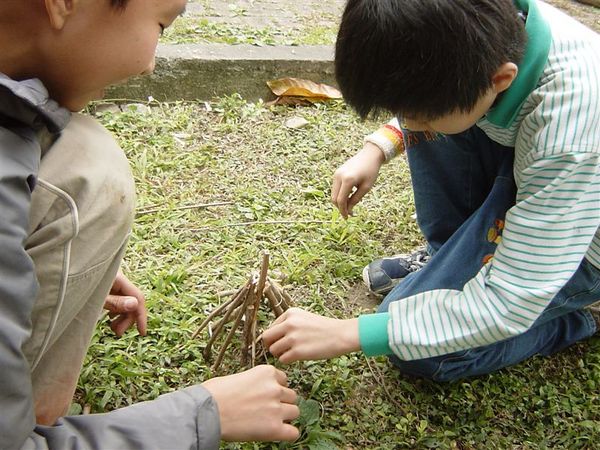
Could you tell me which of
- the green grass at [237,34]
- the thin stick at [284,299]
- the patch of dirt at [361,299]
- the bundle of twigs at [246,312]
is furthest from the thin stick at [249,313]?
the green grass at [237,34]

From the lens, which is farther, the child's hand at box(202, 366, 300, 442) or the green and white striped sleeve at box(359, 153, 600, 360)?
the green and white striped sleeve at box(359, 153, 600, 360)

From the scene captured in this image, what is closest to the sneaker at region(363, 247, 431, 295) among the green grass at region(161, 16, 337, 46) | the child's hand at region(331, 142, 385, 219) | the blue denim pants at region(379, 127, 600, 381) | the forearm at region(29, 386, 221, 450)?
the blue denim pants at region(379, 127, 600, 381)

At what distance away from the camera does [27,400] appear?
96 cm

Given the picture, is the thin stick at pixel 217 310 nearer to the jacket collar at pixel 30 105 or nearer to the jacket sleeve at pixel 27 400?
the jacket sleeve at pixel 27 400

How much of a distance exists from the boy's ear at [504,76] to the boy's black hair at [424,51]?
0.05ft

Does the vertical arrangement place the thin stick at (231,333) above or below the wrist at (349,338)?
below

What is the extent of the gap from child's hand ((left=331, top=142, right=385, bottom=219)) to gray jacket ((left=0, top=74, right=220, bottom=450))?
32.8 inches

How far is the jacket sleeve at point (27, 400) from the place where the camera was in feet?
2.91

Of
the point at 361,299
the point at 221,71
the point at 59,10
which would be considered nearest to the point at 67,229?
the point at 59,10

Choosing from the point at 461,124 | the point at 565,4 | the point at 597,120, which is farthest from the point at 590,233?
the point at 565,4

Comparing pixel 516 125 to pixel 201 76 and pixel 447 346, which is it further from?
pixel 201 76

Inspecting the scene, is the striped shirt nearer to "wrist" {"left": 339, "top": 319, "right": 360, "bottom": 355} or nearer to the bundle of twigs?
"wrist" {"left": 339, "top": 319, "right": 360, "bottom": 355}

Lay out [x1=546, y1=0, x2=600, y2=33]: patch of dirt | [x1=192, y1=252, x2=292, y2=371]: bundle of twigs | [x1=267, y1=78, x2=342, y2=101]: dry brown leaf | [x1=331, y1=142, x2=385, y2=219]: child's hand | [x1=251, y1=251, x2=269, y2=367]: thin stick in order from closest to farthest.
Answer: [x1=251, y1=251, x2=269, y2=367]: thin stick, [x1=192, y1=252, x2=292, y2=371]: bundle of twigs, [x1=331, y1=142, x2=385, y2=219]: child's hand, [x1=267, y1=78, x2=342, y2=101]: dry brown leaf, [x1=546, y1=0, x2=600, y2=33]: patch of dirt

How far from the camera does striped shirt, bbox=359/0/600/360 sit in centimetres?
132
